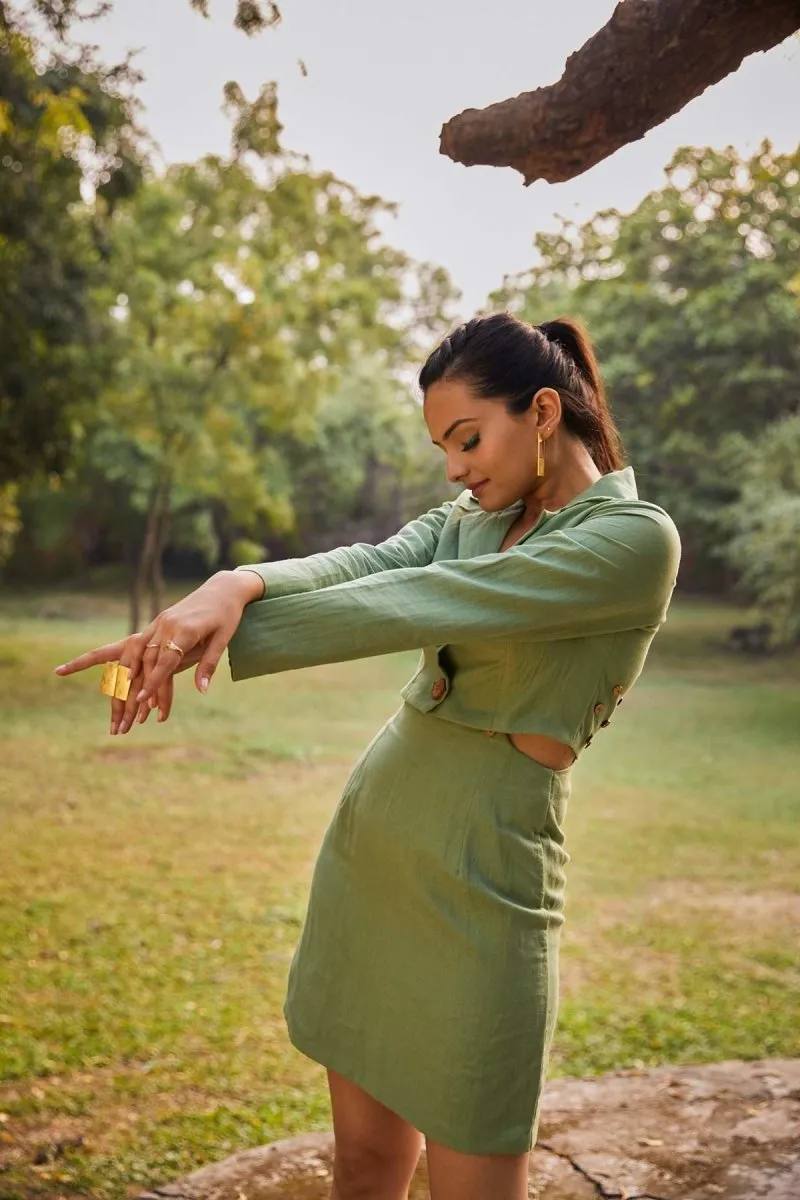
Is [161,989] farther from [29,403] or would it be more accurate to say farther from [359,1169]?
[29,403]

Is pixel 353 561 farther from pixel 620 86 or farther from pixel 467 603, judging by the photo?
pixel 620 86

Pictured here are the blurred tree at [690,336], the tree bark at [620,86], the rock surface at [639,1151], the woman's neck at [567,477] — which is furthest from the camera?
the blurred tree at [690,336]

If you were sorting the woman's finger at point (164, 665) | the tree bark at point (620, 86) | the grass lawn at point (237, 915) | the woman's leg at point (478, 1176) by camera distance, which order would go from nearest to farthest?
1. the woman's finger at point (164, 665)
2. the woman's leg at point (478, 1176)
3. the tree bark at point (620, 86)
4. the grass lawn at point (237, 915)

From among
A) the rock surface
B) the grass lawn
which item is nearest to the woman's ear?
the rock surface

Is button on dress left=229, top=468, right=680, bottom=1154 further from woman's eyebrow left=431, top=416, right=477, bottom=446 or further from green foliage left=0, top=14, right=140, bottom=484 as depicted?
green foliage left=0, top=14, right=140, bottom=484

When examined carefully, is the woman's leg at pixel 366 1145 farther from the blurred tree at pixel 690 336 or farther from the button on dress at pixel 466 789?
the blurred tree at pixel 690 336

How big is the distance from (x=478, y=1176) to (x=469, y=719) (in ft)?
2.09

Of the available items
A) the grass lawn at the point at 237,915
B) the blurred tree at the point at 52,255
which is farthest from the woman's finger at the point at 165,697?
the blurred tree at the point at 52,255

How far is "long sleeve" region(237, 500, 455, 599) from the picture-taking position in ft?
5.64

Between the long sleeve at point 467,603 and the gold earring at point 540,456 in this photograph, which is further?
the gold earring at point 540,456

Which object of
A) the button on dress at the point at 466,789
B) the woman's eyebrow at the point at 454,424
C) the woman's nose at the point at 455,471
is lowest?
the button on dress at the point at 466,789

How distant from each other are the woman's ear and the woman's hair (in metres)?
0.01

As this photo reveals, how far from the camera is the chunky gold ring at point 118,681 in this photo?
159cm

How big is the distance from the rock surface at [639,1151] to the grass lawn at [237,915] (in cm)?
52
